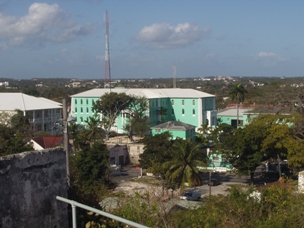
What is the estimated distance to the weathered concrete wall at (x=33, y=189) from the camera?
17.4 feet

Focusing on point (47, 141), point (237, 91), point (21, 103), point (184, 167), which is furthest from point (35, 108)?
point (184, 167)

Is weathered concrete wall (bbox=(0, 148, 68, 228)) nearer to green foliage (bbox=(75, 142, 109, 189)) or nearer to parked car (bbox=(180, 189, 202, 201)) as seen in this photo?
parked car (bbox=(180, 189, 202, 201))

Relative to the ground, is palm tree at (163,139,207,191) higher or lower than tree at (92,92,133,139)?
lower

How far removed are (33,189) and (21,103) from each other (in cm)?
5093

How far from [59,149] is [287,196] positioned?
926 cm

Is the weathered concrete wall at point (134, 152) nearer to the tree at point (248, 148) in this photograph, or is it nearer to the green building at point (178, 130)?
the green building at point (178, 130)

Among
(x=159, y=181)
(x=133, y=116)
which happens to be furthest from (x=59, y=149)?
(x=133, y=116)

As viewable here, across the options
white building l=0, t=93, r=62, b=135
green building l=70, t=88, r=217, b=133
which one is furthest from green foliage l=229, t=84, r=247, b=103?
white building l=0, t=93, r=62, b=135

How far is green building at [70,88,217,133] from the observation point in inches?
2461

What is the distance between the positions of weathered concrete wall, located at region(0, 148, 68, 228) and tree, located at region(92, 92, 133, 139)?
155 ft

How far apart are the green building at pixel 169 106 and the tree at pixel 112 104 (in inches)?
227

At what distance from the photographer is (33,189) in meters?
5.53

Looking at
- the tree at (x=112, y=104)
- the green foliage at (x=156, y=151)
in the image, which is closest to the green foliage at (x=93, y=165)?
the green foliage at (x=156, y=151)

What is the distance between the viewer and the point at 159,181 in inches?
1257
